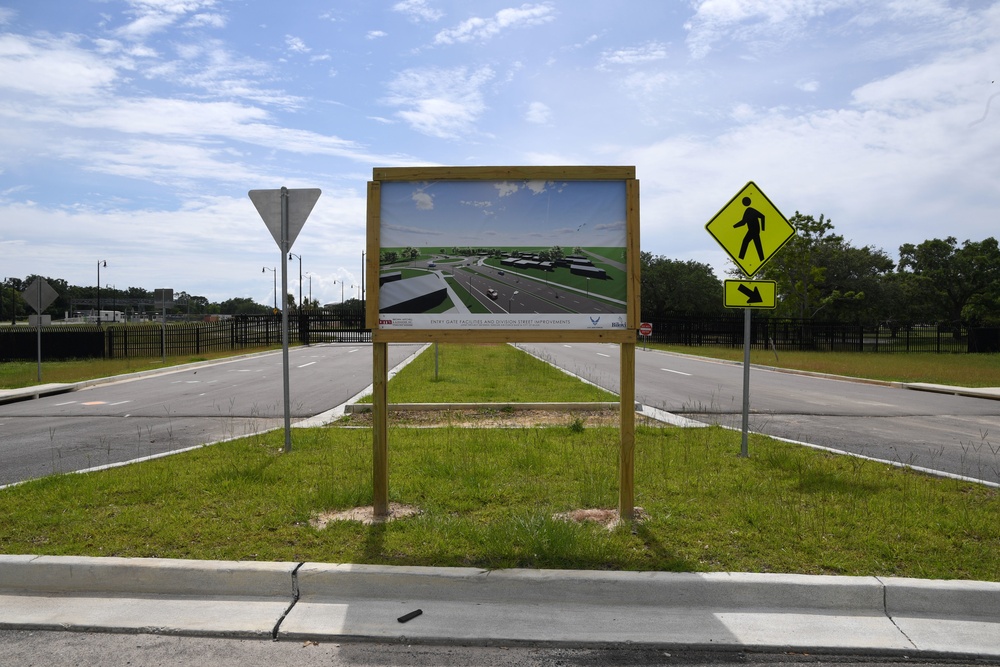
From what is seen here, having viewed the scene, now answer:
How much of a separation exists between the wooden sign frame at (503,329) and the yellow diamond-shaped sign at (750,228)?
3354 mm

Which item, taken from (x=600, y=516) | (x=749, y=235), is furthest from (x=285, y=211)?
(x=749, y=235)

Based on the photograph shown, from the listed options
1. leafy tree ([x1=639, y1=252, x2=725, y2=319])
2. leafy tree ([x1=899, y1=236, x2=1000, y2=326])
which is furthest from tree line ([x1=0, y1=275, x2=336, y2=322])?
leafy tree ([x1=899, y1=236, x2=1000, y2=326])

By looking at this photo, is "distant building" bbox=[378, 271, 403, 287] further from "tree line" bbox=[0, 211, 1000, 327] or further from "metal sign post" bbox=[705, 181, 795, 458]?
"tree line" bbox=[0, 211, 1000, 327]

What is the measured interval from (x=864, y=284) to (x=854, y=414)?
56.2 m

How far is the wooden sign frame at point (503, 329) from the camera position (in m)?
5.88

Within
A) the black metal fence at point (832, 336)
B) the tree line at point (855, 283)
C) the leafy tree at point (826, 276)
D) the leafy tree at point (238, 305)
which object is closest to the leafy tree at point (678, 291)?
the tree line at point (855, 283)

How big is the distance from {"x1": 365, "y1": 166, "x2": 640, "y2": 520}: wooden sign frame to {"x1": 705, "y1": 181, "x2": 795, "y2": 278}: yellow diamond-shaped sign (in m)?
3.35

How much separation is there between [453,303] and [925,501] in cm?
436

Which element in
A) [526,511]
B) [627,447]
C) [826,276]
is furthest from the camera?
[826,276]

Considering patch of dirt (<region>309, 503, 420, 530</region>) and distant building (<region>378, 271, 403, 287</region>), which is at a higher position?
distant building (<region>378, 271, 403, 287</region>)

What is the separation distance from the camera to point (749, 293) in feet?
29.4

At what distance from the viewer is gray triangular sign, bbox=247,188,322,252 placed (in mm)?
8758

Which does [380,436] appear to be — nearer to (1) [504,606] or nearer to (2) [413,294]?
(2) [413,294]

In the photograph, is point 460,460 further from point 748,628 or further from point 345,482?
point 748,628
